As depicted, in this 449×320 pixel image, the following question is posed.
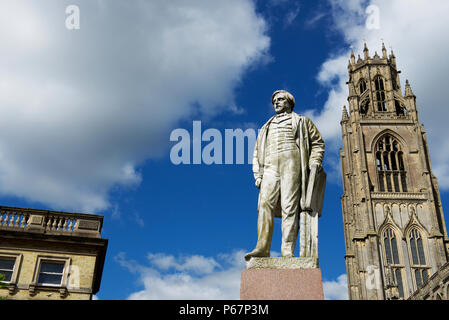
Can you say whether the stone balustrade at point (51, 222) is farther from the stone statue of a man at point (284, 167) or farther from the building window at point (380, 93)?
the building window at point (380, 93)

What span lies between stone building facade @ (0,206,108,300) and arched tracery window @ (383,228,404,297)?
129 ft

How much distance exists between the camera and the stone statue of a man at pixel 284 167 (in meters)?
7.22

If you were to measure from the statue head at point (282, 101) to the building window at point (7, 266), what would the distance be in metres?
18.4

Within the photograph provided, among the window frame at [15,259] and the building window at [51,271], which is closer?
the window frame at [15,259]

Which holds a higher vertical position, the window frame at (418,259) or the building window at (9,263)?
the window frame at (418,259)

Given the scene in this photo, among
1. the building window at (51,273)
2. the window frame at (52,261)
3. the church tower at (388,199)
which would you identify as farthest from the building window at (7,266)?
the church tower at (388,199)

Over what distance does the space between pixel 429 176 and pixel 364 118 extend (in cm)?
1113

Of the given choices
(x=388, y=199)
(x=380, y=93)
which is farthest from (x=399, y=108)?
(x=388, y=199)

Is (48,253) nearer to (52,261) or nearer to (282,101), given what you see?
(52,261)

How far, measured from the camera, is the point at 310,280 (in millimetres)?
6457

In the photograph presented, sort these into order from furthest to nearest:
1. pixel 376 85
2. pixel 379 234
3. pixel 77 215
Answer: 1. pixel 376 85
2. pixel 379 234
3. pixel 77 215

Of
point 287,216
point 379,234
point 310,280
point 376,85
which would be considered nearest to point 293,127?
point 287,216

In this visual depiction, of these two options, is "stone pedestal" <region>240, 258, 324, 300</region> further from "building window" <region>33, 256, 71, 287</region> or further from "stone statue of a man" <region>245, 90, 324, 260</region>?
"building window" <region>33, 256, 71, 287</region>
